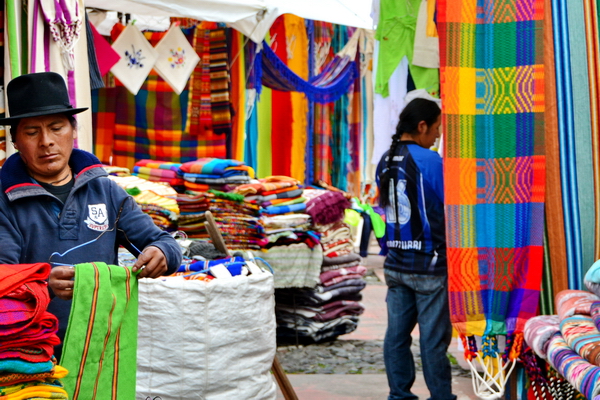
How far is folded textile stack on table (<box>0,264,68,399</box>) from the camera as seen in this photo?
1.94 metres

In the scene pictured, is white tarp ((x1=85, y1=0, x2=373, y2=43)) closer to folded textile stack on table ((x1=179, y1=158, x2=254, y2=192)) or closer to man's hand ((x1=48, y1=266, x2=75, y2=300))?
folded textile stack on table ((x1=179, y1=158, x2=254, y2=192))

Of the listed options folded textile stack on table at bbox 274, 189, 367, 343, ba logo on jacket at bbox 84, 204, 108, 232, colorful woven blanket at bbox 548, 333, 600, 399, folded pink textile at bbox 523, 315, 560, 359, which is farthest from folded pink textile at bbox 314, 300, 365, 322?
ba logo on jacket at bbox 84, 204, 108, 232

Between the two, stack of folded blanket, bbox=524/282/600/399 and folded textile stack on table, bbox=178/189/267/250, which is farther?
folded textile stack on table, bbox=178/189/267/250

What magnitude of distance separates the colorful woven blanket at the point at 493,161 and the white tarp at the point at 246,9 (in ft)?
7.92

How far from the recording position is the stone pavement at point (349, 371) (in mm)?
5211

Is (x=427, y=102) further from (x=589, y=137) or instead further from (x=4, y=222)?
(x=4, y=222)

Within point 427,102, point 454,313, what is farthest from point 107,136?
point 454,313

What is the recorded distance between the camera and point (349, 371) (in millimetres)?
5824

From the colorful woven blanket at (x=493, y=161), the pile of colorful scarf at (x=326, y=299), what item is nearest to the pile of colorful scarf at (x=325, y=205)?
the pile of colorful scarf at (x=326, y=299)

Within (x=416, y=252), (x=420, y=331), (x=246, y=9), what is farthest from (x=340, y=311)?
(x=246, y=9)

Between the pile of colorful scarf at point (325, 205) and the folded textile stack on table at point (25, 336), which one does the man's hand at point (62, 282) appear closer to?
the folded textile stack on table at point (25, 336)

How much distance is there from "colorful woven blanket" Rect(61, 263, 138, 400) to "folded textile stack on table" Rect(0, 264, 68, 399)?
0.22m

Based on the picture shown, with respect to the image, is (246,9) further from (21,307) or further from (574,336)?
(21,307)

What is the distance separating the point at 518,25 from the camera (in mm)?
3943
